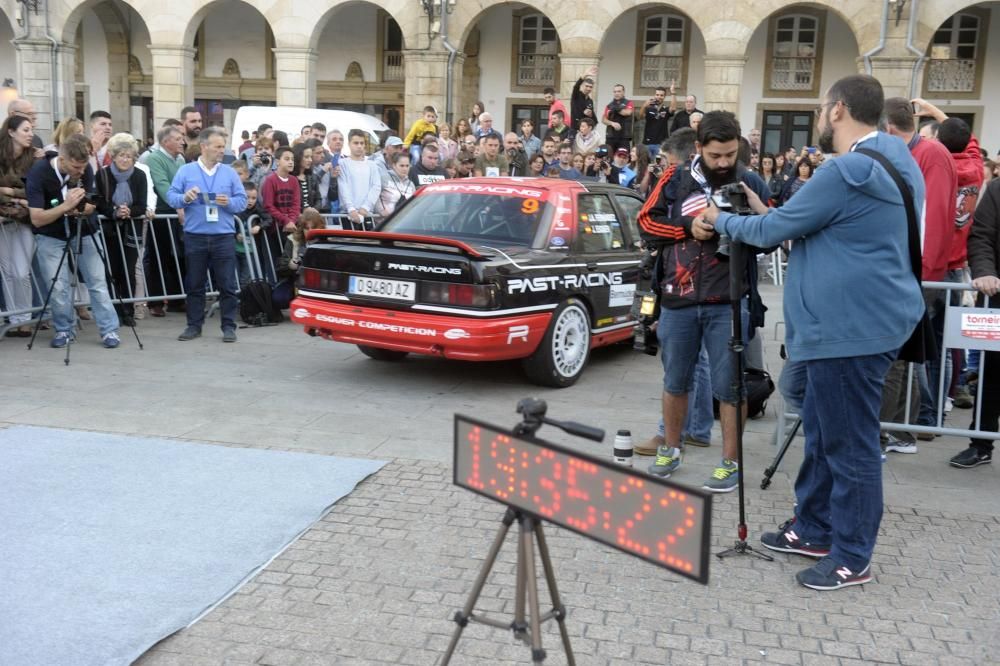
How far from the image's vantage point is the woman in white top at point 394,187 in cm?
1195

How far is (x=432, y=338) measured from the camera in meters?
7.25

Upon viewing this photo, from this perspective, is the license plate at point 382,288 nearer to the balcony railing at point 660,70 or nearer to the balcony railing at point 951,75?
the balcony railing at point 660,70

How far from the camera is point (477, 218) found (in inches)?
320

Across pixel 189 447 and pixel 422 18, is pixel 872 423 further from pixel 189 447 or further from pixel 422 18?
pixel 422 18

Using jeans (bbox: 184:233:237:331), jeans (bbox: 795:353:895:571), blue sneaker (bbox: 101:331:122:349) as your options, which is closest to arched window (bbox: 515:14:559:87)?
jeans (bbox: 184:233:237:331)

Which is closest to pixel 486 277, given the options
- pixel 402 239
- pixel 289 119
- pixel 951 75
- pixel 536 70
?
pixel 402 239

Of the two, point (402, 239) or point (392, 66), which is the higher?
point (392, 66)

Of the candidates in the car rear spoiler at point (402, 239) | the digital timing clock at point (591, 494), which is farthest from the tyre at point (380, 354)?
the digital timing clock at point (591, 494)

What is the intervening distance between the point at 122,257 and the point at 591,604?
293 inches

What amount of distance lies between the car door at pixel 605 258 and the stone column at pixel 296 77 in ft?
63.4

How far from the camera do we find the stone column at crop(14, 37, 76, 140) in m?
28.0

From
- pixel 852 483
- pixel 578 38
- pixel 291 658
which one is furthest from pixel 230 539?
pixel 578 38

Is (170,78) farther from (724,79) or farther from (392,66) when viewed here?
(724,79)

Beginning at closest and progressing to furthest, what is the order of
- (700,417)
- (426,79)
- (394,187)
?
1. (700,417)
2. (394,187)
3. (426,79)
